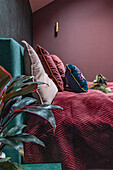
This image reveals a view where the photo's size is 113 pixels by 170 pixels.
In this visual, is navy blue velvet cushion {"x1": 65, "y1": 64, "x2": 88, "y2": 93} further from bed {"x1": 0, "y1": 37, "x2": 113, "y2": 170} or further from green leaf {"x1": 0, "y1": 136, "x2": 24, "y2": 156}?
green leaf {"x1": 0, "y1": 136, "x2": 24, "y2": 156}

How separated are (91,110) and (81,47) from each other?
3014mm

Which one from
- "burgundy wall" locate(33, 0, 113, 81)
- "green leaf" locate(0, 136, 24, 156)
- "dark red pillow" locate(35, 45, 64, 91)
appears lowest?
"green leaf" locate(0, 136, 24, 156)

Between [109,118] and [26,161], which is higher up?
[109,118]

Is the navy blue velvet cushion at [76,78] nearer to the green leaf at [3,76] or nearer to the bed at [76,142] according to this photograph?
the bed at [76,142]

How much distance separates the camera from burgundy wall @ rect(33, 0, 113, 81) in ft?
12.1

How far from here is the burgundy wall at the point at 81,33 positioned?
369 centimetres

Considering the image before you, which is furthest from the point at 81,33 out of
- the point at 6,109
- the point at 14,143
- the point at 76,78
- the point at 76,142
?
the point at 14,143

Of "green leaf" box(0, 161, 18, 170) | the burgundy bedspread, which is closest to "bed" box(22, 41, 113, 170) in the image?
the burgundy bedspread

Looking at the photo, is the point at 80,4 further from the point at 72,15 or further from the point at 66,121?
the point at 66,121

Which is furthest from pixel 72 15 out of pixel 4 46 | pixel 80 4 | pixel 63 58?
pixel 4 46

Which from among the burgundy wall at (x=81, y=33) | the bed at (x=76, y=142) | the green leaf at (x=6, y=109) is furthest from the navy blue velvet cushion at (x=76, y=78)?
the burgundy wall at (x=81, y=33)

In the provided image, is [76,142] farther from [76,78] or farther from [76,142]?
[76,78]

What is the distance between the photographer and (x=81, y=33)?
147 inches

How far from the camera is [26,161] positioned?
2.86ft
